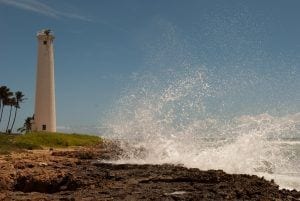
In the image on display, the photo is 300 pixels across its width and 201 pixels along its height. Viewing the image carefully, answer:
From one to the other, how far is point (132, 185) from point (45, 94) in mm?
27325

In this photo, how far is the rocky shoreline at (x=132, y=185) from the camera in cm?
866

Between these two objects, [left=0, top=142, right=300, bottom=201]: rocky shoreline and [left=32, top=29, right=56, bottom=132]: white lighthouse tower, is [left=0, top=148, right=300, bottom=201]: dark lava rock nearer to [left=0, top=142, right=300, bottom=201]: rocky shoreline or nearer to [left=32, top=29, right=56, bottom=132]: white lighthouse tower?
[left=0, top=142, right=300, bottom=201]: rocky shoreline

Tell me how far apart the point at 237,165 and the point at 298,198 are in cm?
712

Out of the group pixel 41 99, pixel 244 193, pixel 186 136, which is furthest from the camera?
pixel 41 99

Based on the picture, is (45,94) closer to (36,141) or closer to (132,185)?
(36,141)

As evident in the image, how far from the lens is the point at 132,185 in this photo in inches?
384

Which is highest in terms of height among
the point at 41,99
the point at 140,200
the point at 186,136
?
the point at 41,99

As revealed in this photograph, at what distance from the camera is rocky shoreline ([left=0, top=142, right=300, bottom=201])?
866cm

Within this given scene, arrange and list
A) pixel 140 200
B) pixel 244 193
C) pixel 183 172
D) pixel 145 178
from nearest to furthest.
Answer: pixel 140 200 < pixel 244 193 < pixel 145 178 < pixel 183 172

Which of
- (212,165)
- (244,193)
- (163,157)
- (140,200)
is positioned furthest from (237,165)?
(140,200)

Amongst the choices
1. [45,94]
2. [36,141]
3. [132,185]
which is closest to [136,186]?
[132,185]

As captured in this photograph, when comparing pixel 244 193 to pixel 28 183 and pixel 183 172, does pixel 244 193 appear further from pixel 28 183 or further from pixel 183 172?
pixel 28 183

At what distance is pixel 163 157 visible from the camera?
17.9m

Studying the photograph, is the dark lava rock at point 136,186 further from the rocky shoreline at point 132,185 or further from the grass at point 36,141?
the grass at point 36,141
